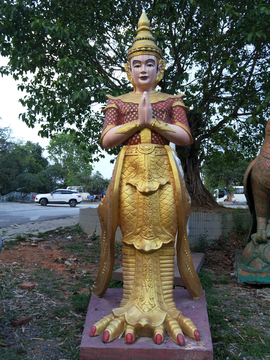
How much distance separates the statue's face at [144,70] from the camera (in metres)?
2.60

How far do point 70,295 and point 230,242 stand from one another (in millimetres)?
3504

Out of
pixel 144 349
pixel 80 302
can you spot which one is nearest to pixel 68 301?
pixel 80 302

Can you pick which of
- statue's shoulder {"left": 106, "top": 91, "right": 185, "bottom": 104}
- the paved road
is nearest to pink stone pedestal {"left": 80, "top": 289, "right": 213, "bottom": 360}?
statue's shoulder {"left": 106, "top": 91, "right": 185, "bottom": 104}

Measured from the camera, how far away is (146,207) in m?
2.35

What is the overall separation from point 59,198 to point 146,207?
19561 millimetres

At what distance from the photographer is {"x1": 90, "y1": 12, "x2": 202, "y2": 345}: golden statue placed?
2188mm

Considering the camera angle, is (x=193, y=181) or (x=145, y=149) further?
(x=193, y=181)

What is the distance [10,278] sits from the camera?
3988 millimetres

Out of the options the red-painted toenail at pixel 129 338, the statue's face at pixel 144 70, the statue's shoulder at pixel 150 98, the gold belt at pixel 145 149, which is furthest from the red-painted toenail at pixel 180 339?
the statue's face at pixel 144 70

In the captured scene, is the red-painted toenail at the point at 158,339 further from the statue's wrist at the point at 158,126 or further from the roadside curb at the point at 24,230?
the roadside curb at the point at 24,230

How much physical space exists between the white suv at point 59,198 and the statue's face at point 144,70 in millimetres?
19174

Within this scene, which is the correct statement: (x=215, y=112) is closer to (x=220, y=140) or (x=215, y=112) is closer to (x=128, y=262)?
(x=220, y=140)

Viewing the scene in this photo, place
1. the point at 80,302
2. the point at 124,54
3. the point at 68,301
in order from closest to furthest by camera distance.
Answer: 1. the point at 80,302
2. the point at 68,301
3. the point at 124,54

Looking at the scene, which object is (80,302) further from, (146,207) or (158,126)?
(158,126)
